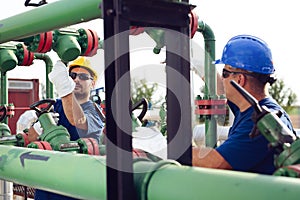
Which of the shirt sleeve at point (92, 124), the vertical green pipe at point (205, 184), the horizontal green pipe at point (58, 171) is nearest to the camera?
the vertical green pipe at point (205, 184)

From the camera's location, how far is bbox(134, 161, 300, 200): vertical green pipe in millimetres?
950

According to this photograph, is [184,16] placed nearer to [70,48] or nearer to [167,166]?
[167,166]

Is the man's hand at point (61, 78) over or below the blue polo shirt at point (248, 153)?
over

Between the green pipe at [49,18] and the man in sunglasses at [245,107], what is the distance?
519 millimetres

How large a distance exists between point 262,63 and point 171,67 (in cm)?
58

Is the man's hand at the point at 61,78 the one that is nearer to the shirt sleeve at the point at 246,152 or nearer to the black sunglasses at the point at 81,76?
the black sunglasses at the point at 81,76

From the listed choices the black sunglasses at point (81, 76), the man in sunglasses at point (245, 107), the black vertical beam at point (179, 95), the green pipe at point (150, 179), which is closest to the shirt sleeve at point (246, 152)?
the man in sunglasses at point (245, 107)

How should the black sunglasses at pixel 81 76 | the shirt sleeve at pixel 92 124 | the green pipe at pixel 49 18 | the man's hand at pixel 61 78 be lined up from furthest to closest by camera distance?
the black sunglasses at pixel 81 76 → the shirt sleeve at pixel 92 124 → the man's hand at pixel 61 78 → the green pipe at pixel 49 18

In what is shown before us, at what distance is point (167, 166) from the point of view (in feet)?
3.82

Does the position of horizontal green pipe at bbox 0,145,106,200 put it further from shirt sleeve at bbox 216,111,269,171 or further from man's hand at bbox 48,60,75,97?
man's hand at bbox 48,60,75,97

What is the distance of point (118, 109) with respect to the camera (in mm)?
1159

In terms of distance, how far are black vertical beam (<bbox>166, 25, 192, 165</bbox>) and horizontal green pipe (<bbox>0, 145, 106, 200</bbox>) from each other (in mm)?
190

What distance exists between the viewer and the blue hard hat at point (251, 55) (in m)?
1.79

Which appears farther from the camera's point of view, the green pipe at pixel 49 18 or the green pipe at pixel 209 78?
the green pipe at pixel 209 78
